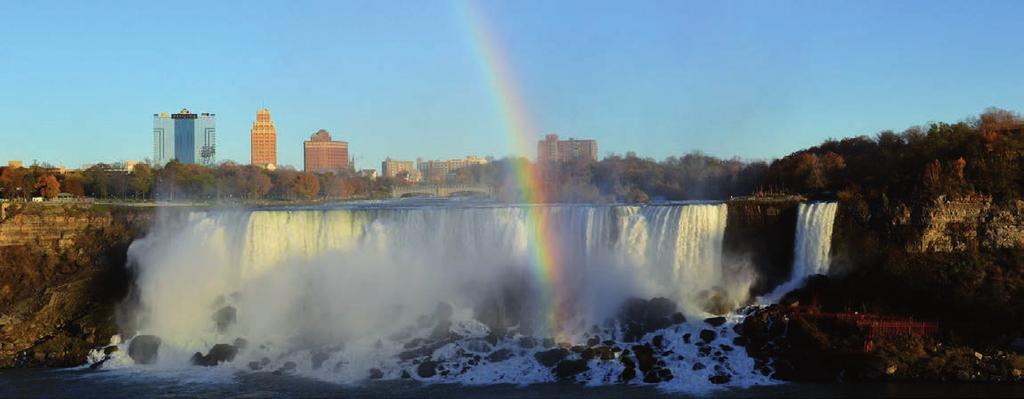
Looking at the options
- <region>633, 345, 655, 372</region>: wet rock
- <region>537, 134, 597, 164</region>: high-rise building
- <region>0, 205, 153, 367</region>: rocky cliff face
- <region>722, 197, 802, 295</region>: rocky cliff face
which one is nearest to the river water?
<region>633, 345, 655, 372</region>: wet rock

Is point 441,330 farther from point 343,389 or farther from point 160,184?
point 160,184

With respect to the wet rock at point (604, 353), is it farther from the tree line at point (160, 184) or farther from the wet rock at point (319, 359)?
the tree line at point (160, 184)

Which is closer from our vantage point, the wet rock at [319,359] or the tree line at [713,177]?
the wet rock at [319,359]

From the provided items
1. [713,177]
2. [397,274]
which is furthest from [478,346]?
[713,177]

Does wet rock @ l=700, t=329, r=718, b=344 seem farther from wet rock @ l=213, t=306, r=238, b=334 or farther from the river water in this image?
wet rock @ l=213, t=306, r=238, b=334

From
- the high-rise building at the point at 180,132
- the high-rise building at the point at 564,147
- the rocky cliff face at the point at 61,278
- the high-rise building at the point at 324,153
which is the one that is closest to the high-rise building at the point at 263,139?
the high-rise building at the point at 324,153

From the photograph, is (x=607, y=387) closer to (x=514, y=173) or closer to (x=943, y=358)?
(x=943, y=358)

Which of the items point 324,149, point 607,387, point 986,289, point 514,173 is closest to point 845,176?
point 986,289
